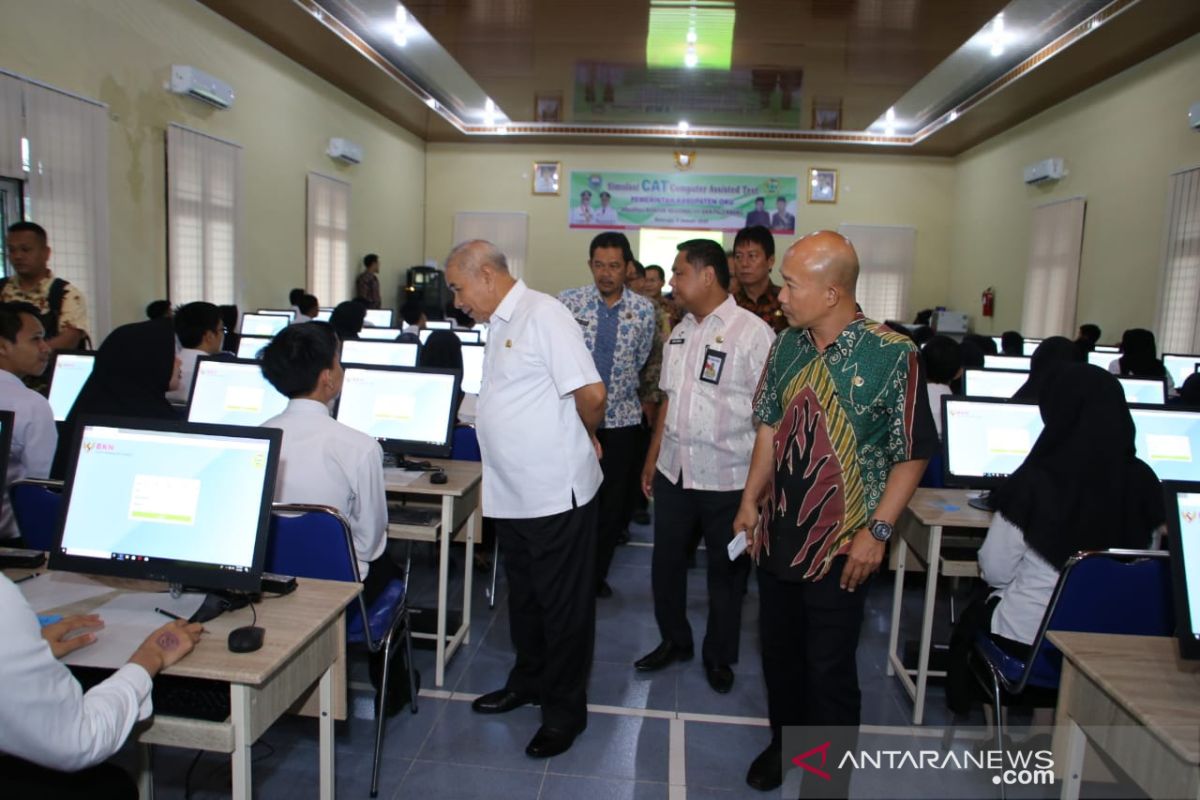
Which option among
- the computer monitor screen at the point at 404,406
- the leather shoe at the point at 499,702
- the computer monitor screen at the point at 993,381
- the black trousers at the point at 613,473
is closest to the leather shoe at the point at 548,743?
the leather shoe at the point at 499,702

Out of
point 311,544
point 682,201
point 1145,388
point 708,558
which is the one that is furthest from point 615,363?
point 682,201

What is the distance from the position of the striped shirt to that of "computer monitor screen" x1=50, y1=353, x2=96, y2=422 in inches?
119

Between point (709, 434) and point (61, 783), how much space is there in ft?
6.75

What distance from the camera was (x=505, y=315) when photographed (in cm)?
246

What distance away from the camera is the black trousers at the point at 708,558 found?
2939 millimetres

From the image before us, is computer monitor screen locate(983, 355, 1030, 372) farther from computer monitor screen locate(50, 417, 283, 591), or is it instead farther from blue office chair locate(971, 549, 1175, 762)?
computer monitor screen locate(50, 417, 283, 591)

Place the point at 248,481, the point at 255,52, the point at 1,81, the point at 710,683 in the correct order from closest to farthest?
the point at 248,481
the point at 710,683
the point at 1,81
the point at 255,52

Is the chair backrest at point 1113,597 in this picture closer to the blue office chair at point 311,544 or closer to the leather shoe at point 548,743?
the leather shoe at point 548,743

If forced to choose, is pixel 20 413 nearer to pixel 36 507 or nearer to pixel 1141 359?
pixel 36 507

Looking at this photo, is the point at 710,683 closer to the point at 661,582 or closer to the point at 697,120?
the point at 661,582

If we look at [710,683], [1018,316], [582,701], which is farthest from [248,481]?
[1018,316]

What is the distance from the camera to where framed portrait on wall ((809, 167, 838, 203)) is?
13859mm

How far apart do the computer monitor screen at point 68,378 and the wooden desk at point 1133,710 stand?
4245mm

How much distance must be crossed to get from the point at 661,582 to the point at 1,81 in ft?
18.7
